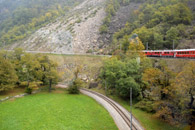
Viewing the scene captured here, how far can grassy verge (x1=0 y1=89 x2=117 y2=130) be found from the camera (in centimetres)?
1816

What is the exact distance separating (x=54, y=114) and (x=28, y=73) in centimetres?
1446

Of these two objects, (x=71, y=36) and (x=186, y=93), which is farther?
(x=71, y=36)

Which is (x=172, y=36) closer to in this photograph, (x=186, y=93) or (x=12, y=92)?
(x=186, y=93)

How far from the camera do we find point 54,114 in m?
21.2

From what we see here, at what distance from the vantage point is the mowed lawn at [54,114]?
59.5 feet

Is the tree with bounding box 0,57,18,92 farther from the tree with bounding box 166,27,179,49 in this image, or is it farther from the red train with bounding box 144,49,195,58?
the tree with bounding box 166,27,179,49

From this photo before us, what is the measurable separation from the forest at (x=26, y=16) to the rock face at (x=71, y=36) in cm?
1245

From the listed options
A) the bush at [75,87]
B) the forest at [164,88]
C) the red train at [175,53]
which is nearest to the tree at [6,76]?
the bush at [75,87]

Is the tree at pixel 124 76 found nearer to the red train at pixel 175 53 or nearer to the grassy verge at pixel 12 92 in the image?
the red train at pixel 175 53

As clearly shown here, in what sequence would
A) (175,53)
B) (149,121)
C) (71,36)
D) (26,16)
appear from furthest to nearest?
(26,16) → (71,36) → (175,53) → (149,121)

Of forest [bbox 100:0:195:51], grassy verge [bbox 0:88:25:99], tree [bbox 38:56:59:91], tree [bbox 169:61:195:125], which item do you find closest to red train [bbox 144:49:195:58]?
forest [bbox 100:0:195:51]

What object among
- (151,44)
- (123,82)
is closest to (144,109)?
(123,82)

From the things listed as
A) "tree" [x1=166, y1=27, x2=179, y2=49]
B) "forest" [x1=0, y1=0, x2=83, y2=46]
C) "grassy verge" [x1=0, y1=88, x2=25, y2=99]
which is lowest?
"grassy verge" [x1=0, y1=88, x2=25, y2=99]

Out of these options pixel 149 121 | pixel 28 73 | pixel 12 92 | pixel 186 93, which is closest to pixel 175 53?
pixel 186 93
